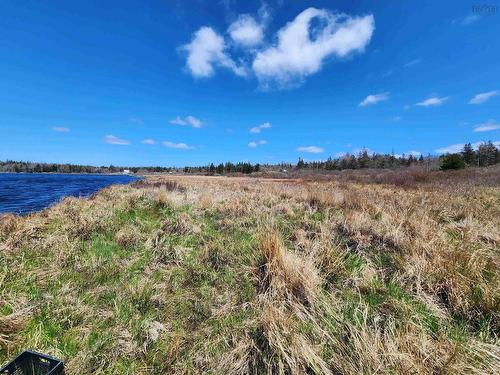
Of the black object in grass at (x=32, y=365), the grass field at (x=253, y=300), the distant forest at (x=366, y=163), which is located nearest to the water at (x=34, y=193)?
the grass field at (x=253, y=300)

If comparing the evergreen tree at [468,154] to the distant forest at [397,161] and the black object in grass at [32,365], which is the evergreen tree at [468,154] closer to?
the distant forest at [397,161]

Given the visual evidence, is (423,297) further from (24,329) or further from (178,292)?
(24,329)

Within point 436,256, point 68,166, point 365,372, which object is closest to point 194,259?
point 365,372

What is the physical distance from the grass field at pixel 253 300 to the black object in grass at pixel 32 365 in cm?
28

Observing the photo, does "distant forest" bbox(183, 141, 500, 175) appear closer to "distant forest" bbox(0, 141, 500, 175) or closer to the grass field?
"distant forest" bbox(0, 141, 500, 175)

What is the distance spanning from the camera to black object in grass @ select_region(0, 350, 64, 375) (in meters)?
2.23

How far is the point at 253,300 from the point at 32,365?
239cm

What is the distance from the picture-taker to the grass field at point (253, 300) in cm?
259

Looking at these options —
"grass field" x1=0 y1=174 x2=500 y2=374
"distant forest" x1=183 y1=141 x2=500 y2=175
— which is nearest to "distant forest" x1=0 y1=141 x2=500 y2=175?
"distant forest" x1=183 y1=141 x2=500 y2=175

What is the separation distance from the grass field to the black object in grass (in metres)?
0.28

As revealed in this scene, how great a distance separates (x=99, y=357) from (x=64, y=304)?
1.21 meters

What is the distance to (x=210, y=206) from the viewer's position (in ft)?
30.1

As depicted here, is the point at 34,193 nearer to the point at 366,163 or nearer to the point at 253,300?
the point at 253,300

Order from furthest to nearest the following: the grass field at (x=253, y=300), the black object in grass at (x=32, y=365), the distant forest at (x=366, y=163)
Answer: the distant forest at (x=366, y=163) < the grass field at (x=253, y=300) < the black object in grass at (x=32, y=365)
